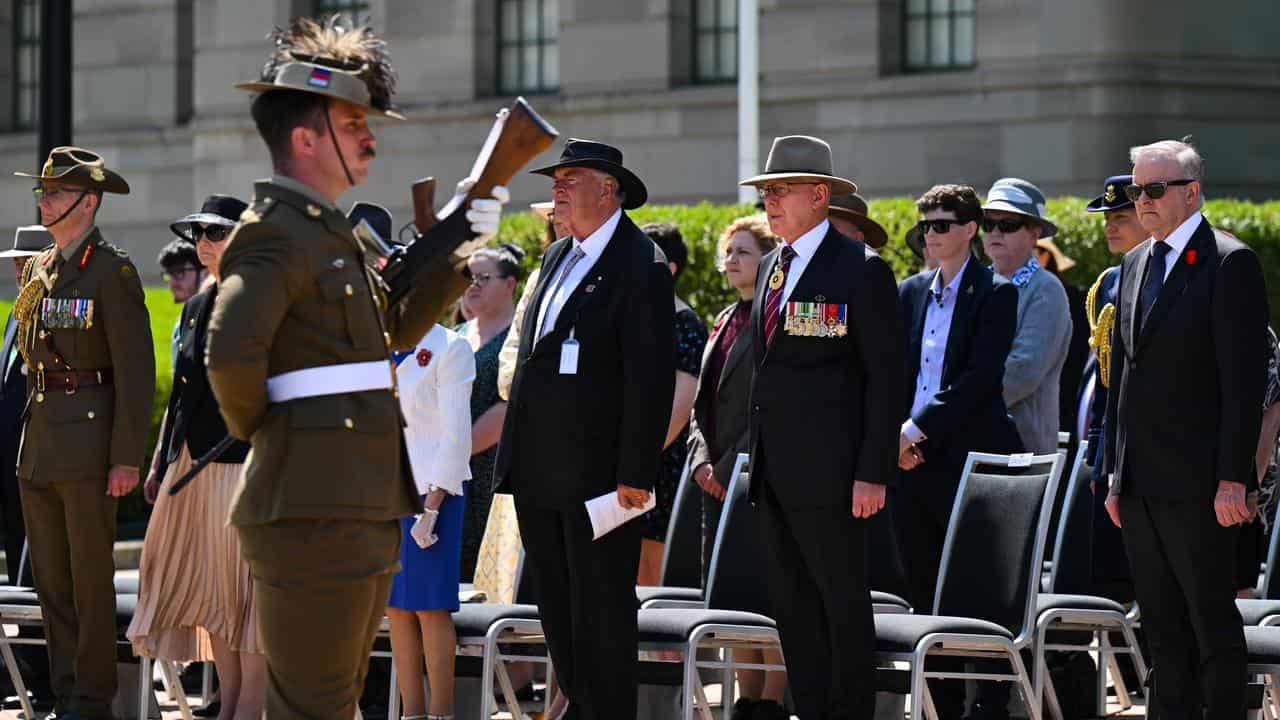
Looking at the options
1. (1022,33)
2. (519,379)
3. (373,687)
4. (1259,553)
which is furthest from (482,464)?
(1022,33)

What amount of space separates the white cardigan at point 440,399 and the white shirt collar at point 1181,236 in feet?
9.33

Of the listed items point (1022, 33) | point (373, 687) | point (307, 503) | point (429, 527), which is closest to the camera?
point (307, 503)

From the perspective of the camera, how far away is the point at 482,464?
384 inches

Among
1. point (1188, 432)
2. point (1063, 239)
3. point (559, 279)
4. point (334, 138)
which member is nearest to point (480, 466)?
point (559, 279)

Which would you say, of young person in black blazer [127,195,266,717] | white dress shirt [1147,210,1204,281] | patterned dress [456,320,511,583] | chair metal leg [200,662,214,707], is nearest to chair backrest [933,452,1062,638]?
white dress shirt [1147,210,1204,281]

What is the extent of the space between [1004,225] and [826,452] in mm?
2851

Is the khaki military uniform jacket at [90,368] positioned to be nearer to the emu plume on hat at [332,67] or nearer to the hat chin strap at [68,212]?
the hat chin strap at [68,212]

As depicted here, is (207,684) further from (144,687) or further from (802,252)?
(802,252)

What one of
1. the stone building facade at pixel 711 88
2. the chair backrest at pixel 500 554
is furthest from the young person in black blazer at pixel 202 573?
the stone building facade at pixel 711 88

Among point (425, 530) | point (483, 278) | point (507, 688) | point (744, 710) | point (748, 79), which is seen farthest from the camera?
point (748, 79)

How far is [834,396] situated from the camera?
7.53 meters

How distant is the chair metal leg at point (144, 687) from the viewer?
8.68 metres

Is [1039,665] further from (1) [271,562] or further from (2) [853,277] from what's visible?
(1) [271,562]

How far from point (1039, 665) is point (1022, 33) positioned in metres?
10.7
